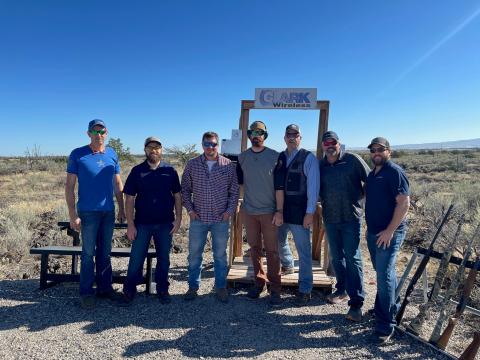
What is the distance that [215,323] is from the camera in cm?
399

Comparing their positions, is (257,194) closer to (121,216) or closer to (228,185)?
(228,185)

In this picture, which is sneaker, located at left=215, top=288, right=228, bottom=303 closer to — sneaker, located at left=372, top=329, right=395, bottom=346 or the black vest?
the black vest

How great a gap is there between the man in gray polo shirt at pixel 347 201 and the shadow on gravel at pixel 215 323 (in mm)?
383

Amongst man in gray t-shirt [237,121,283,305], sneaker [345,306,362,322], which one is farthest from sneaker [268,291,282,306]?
sneaker [345,306,362,322]

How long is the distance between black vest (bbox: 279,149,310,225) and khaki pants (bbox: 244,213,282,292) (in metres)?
0.27

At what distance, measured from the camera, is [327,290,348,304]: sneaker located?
4531 mm

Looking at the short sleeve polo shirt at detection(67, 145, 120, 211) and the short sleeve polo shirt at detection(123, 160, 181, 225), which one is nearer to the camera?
the short sleeve polo shirt at detection(67, 145, 120, 211)

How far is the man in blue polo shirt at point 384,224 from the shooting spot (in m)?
3.50

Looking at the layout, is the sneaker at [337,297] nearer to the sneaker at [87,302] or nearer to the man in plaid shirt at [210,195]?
the man in plaid shirt at [210,195]

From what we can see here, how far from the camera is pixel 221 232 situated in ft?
14.5

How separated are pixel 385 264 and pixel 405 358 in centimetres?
86

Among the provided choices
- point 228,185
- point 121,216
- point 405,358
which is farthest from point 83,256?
point 405,358

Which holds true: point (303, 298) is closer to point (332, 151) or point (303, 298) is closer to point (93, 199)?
point (332, 151)

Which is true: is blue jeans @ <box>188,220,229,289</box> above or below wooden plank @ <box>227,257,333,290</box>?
above
